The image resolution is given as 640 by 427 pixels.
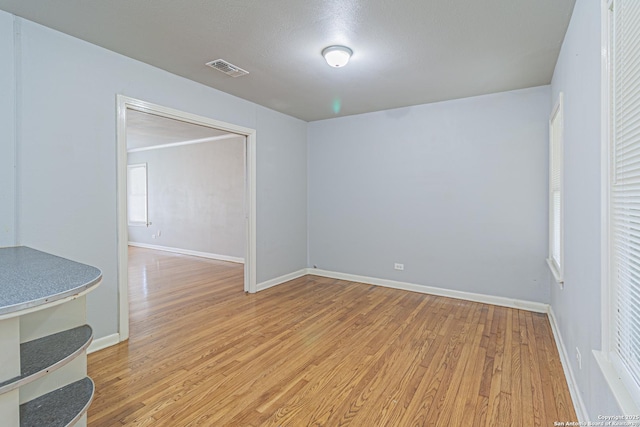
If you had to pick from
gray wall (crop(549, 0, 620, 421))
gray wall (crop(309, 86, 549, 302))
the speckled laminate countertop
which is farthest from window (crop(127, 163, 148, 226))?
gray wall (crop(549, 0, 620, 421))

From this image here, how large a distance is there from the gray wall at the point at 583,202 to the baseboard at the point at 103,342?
11.1 feet

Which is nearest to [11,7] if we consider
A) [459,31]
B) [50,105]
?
[50,105]

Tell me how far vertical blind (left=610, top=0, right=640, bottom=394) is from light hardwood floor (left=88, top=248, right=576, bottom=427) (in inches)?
38.7

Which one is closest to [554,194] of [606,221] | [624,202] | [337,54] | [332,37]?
[606,221]

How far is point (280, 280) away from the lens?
484 cm

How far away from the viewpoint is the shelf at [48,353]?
1.15 meters

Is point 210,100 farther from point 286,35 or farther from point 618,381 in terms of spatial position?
point 618,381

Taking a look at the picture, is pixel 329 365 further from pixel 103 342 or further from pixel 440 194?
pixel 440 194

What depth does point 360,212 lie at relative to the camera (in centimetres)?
489

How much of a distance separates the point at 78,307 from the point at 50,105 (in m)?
1.77

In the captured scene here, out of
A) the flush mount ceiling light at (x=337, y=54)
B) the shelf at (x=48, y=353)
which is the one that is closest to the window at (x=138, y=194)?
the flush mount ceiling light at (x=337, y=54)

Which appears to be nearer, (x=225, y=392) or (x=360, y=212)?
(x=225, y=392)

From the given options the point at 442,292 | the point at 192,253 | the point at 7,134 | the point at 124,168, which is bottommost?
the point at 442,292

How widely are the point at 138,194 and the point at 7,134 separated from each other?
6.71 meters
